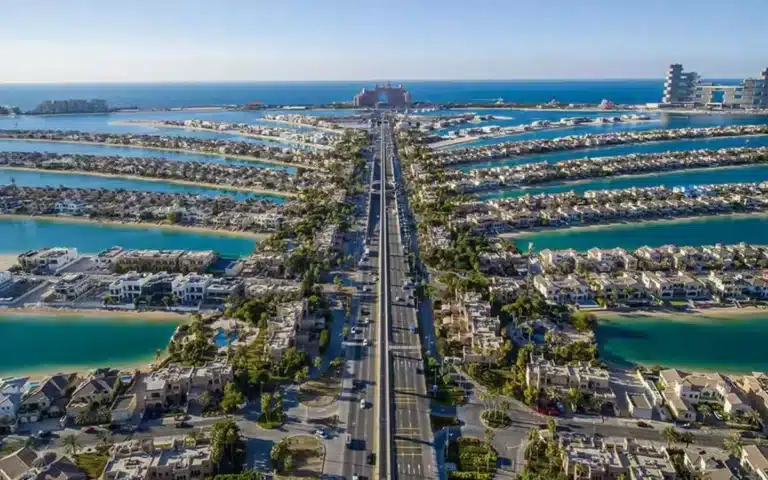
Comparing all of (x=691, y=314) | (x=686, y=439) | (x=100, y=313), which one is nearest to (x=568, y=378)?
(x=686, y=439)

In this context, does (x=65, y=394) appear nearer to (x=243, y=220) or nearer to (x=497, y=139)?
(x=243, y=220)

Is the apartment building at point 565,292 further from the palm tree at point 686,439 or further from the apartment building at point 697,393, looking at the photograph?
the palm tree at point 686,439

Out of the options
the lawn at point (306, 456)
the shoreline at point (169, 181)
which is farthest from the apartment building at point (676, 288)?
the shoreline at point (169, 181)

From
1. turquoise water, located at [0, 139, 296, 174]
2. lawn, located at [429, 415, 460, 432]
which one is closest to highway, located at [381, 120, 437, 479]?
lawn, located at [429, 415, 460, 432]

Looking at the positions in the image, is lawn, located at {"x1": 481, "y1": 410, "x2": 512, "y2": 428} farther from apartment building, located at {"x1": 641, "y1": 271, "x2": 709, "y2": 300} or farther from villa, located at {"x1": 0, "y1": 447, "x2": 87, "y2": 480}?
apartment building, located at {"x1": 641, "y1": 271, "x2": 709, "y2": 300}

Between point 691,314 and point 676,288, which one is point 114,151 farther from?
point 691,314

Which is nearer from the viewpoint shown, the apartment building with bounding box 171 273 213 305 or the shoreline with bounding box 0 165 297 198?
the apartment building with bounding box 171 273 213 305

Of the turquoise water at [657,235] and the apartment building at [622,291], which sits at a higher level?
the turquoise water at [657,235]
